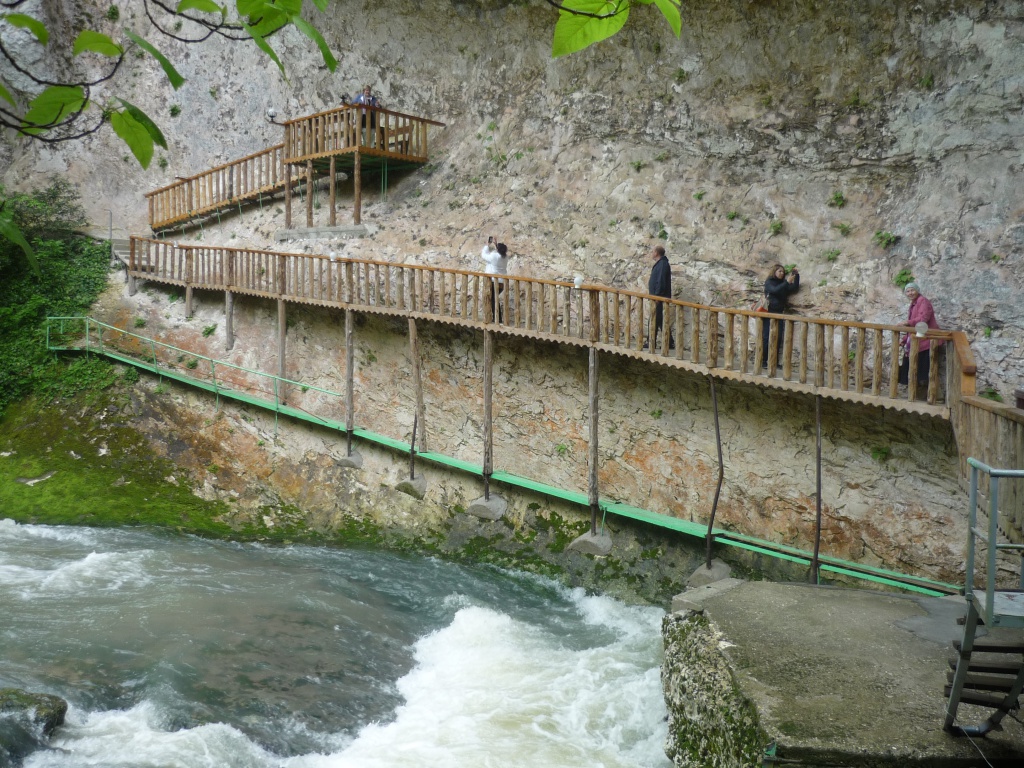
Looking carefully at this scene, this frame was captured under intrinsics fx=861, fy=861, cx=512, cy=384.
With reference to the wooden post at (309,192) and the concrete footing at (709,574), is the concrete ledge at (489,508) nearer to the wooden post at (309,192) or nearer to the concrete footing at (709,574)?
the concrete footing at (709,574)

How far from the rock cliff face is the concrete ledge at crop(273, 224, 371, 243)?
44 centimetres

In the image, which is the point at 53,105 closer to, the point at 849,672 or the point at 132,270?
the point at 849,672

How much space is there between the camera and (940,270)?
12.8 m

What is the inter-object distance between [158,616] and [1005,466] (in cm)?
1026

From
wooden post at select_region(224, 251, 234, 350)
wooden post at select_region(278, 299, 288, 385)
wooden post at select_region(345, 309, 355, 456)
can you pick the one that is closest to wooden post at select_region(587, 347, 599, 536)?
wooden post at select_region(345, 309, 355, 456)

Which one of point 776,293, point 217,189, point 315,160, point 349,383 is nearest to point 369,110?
point 315,160

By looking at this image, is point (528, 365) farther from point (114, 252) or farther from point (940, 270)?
point (114, 252)

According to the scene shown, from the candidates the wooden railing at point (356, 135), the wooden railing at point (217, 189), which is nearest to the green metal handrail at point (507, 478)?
the wooden railing at point (217, 189)

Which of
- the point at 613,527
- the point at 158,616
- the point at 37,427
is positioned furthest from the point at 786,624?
the point at 37,427

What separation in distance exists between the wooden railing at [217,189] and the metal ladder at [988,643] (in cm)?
1972

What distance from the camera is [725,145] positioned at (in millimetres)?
15727

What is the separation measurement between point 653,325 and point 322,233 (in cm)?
1042

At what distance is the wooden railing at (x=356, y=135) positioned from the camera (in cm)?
1950

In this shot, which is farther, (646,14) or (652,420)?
(646,14)
